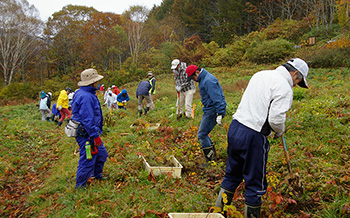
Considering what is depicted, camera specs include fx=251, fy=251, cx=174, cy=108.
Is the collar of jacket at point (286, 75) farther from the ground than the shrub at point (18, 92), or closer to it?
farther from the ground

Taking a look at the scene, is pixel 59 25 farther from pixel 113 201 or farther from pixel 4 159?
pixel 113 201

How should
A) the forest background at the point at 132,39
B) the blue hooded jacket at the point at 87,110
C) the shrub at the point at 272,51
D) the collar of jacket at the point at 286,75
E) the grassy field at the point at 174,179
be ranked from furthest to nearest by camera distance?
the forest background at the point at 132,39 < the shrub at the point at 272,51 < the blue hooded jacket at the point at 87,110 < the grassy field at the point at 174,179 < the collar of jacket at the point at 286,75

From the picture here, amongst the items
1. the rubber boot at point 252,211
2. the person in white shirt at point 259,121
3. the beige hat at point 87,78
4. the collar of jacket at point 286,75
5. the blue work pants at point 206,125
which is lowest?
the rubber boot at point 252,211

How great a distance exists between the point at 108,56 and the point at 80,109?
34.3m

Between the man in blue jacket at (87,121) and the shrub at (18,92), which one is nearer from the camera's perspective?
the man in blue jacket at (87,121)

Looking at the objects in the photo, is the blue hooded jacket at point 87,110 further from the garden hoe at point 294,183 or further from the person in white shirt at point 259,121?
the garden hoe at point 294,183

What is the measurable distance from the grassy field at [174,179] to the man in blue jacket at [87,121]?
0.28m

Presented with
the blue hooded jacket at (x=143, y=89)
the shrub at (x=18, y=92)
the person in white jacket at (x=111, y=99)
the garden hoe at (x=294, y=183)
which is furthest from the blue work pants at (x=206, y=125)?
the shrub at (x=18, y=92)

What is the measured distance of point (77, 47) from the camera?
36125 mm

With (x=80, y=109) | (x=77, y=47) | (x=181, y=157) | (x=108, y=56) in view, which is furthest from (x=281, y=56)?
(x=77, y=47)

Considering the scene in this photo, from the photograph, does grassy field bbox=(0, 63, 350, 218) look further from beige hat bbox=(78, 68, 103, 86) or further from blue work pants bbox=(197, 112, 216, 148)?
beige hat bbox=(78, 68, 103, 86)

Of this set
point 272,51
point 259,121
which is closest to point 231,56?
point 272,51

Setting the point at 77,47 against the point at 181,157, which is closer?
the point at 181,157

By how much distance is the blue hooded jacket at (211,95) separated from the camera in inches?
201
